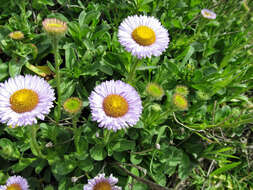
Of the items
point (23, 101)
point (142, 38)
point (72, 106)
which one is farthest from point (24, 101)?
point (142, 38)

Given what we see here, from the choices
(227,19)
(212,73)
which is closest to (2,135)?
(212,73)

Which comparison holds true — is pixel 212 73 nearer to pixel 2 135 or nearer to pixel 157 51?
pixel 157 51

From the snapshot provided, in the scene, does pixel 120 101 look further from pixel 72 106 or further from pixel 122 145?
pixel 122 145

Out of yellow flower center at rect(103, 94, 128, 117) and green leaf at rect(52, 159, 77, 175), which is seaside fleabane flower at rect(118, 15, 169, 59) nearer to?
yellow flower center at rect(103, 94, 128, 117)

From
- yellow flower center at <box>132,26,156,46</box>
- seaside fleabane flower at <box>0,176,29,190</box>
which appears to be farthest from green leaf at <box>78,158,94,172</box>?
yellow flower center at <box>132,26,156,46</box>

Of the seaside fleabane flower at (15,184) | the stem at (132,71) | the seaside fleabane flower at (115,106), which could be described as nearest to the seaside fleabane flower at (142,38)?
the stem at (132,71)

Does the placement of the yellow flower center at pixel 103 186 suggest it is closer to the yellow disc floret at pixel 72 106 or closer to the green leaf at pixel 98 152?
the green leaf at pixel 98 152
